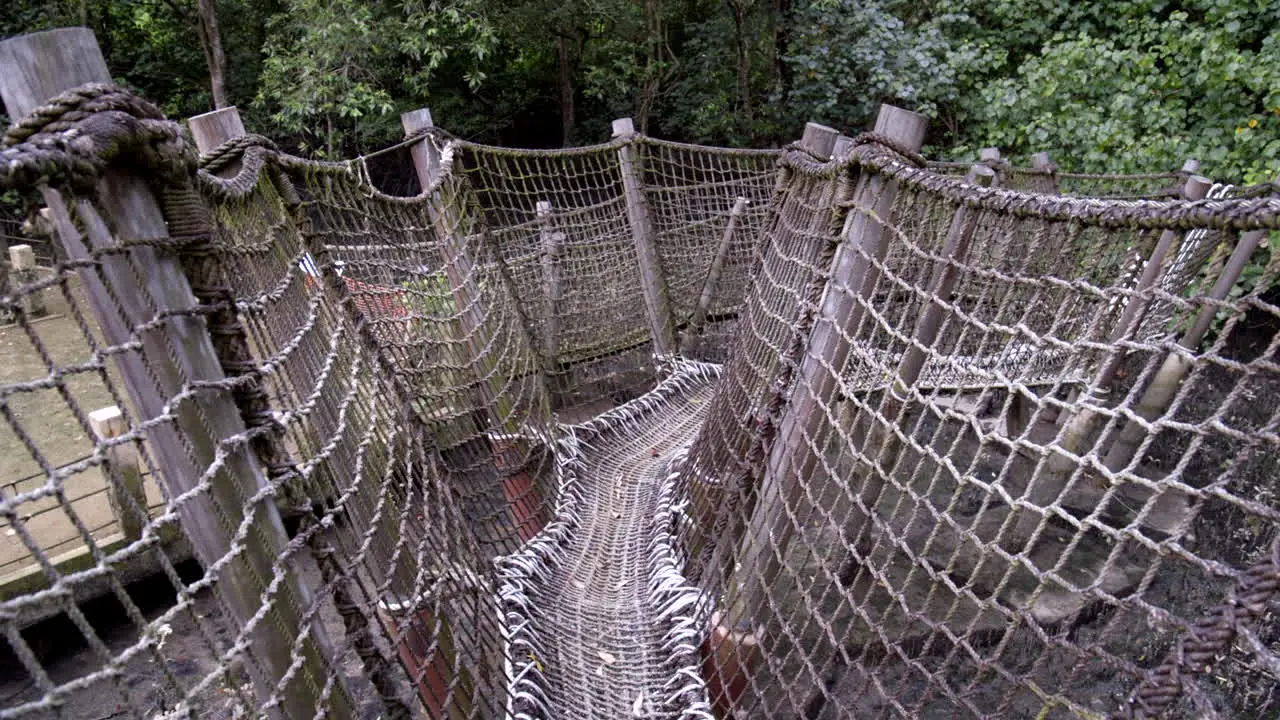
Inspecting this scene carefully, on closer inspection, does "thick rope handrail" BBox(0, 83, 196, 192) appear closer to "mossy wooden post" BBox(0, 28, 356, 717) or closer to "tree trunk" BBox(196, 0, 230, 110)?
"mossy wooden post" BBox(0, 28, 356, 717)

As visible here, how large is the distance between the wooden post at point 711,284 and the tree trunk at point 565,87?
20.4 ft

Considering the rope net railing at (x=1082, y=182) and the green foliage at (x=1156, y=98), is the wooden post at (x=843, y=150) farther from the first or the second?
the green foliage at (x=1156, y=98)

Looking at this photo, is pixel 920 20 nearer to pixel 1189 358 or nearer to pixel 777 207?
pixel 777 207

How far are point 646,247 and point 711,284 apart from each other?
70 centimetres

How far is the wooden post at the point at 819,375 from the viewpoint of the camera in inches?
70.7

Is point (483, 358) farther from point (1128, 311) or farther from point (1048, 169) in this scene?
point (1048, 169)

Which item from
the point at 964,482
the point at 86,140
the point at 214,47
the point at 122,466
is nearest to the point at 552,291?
the point at 122,466

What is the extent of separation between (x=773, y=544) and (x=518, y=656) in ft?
2.32

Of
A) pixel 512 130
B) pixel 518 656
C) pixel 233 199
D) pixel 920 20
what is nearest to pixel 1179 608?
pixel 518 656

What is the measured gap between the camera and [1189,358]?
99 cm

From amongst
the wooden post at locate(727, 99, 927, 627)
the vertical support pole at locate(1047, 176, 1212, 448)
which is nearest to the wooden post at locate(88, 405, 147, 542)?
the wooden post at locate(727, 99, 927, 627)

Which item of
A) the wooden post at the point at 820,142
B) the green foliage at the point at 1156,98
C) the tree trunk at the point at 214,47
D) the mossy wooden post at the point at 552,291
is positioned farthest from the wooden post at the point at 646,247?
the tree trunk at the point at 214,47

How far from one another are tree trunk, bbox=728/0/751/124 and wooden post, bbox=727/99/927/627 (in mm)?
8117

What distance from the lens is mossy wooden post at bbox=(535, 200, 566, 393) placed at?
4.12 m
